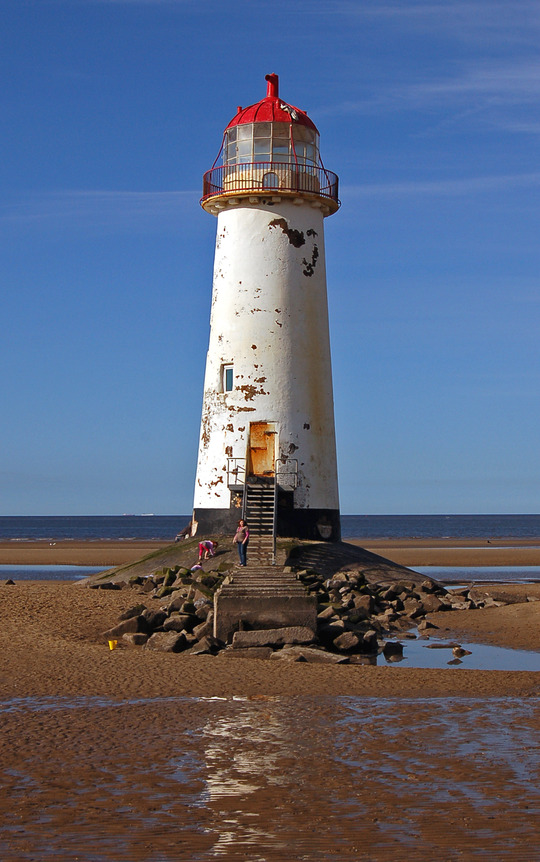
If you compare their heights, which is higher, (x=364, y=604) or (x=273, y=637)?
(x=364, y=604)

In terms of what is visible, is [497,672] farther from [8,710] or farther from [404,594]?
[404,594]

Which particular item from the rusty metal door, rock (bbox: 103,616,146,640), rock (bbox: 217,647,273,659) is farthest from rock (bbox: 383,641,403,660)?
the rusty metal door

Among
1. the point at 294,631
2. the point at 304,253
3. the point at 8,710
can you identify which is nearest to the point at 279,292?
the point at 304,253

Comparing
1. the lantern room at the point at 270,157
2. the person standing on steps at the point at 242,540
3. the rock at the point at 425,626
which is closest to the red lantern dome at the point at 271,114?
the lantern room at the point at 270,157

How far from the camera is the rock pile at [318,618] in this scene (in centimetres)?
1559

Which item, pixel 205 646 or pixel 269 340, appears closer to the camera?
pixel 205 646

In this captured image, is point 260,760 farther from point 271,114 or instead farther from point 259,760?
point 271,114

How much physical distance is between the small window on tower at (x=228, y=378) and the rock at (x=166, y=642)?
34.3ft

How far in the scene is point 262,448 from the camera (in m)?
25.4

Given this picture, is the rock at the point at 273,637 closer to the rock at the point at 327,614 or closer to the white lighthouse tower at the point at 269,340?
the rock at the point at 327,614

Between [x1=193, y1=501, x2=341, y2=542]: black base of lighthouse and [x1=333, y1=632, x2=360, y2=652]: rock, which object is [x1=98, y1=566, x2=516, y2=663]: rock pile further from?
[x1=193, y1=501, x2=341, y2=542]: black base of lighthouse

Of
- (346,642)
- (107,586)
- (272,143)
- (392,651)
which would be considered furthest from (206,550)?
(272,143)

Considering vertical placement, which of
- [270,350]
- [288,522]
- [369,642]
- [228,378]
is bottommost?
[369,642]

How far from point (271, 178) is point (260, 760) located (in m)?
18.4
